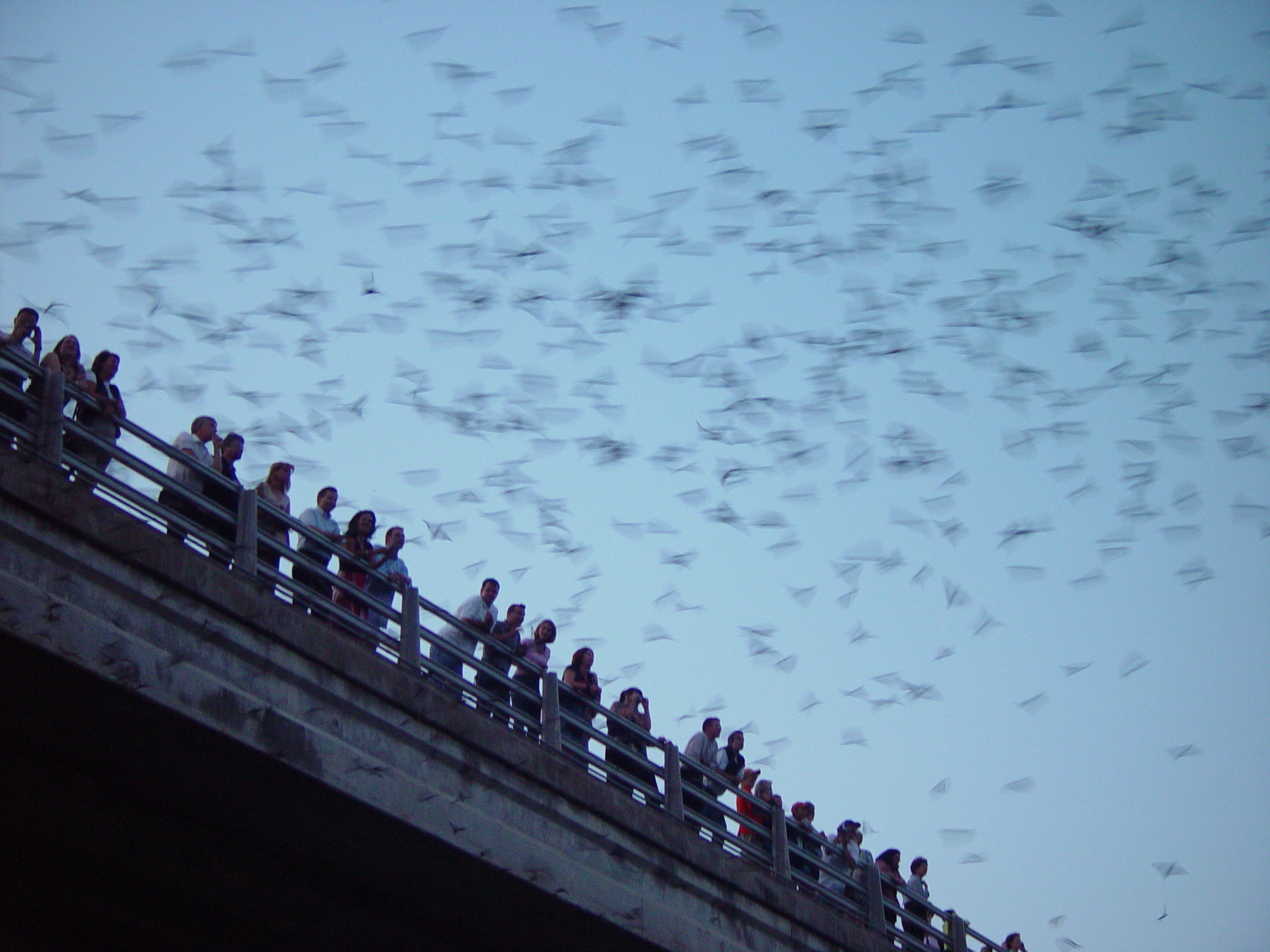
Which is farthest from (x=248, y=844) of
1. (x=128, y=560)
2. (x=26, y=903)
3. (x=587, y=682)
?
(x=587, y=682)

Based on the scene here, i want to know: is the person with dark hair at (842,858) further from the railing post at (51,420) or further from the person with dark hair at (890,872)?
the railing post at (51,420)

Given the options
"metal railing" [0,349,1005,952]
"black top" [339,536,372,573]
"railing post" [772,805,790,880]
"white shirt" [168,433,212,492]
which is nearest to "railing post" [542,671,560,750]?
"metal railing" [0,349,1005,952]

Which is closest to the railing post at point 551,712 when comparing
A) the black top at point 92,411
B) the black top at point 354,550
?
the black top at point 354,550

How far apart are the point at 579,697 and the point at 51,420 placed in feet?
20.0

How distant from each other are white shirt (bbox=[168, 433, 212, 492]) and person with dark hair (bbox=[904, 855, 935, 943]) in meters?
11.0

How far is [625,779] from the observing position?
613 inches

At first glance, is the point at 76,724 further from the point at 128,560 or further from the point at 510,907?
the point at 510,907

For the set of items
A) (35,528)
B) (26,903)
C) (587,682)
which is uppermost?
(587,682)

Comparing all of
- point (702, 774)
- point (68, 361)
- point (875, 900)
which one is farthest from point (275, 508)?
point (875, 900)

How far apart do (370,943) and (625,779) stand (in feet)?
9.37

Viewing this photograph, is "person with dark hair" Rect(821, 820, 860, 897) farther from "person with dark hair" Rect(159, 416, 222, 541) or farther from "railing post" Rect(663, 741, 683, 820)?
"person with dark hair" Rect(159, 416, 222, 541)

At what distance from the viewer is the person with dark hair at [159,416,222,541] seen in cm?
1281

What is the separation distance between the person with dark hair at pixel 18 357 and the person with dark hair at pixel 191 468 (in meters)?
1.30

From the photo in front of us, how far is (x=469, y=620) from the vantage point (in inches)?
615
